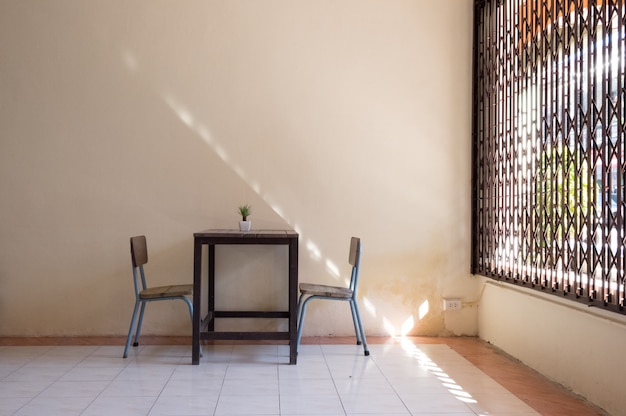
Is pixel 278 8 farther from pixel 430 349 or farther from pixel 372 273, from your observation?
pixel 430 349

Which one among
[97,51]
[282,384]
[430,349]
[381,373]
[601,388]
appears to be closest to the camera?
[601,388]

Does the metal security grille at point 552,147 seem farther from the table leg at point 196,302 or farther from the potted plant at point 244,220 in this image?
the table leg at point 196,302

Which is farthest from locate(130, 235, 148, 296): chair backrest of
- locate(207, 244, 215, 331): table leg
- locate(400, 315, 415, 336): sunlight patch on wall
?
locate(400, 315, 415, 336): sunlight patch on wall

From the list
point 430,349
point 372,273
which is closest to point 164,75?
point 372,273

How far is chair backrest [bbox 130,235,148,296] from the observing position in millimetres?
4194

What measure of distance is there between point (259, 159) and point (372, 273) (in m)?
1.26

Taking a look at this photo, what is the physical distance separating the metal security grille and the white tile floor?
787mm

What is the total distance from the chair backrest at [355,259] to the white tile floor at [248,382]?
1.54ft

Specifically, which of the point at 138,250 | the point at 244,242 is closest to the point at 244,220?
the point at 244,242

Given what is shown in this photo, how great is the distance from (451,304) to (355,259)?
3.42ft

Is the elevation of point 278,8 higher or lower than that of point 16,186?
higher

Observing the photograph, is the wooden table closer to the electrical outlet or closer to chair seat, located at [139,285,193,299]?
chair seat, located at [139,285,193,299]

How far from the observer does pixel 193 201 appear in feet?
15.8

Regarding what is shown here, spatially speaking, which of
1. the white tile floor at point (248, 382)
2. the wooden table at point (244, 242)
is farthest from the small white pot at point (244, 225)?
the white tile floor at point (248, 382)
